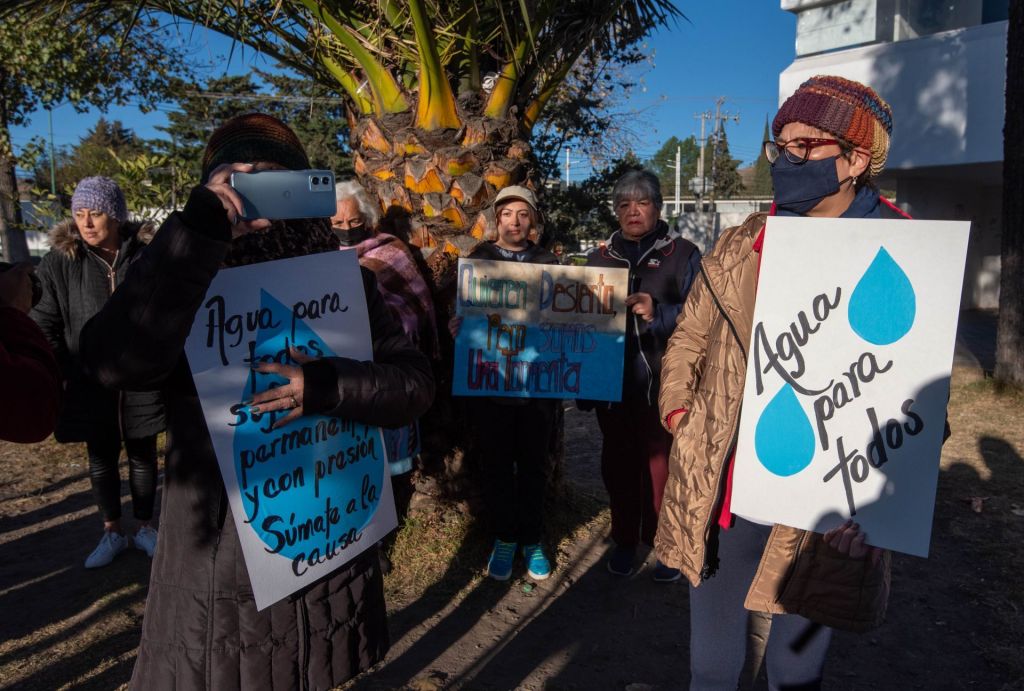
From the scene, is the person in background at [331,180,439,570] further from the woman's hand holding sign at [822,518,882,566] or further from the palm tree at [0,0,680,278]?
the woman's hand holding sign at [822,518,882,566]

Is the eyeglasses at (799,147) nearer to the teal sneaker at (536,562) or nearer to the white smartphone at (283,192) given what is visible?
the white smartphone at (283,192)

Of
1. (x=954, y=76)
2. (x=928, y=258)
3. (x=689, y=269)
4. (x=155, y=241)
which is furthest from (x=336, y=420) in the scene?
(x=954, y=76)

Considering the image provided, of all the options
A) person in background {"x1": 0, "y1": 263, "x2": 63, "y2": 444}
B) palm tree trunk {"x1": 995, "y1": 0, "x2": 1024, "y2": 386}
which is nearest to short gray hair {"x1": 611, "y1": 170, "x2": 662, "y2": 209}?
person in background {"x1": 0, "y1": 263, "x2": 63, "y2": 444}

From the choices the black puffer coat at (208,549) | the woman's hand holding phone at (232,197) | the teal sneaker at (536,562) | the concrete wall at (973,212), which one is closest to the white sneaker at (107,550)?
the teal sneaker at (536,562)

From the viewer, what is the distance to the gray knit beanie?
11.6 ft

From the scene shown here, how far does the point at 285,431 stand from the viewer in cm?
163

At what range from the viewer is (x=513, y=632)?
127 inches

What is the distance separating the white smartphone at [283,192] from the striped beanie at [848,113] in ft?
3.89

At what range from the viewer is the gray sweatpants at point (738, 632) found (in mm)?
1954

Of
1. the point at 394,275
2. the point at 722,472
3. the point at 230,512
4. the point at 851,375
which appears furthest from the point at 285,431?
the point at 394,275

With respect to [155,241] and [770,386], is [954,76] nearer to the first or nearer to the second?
[770,386]

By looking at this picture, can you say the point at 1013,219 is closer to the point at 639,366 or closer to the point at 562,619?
the point at 639,366

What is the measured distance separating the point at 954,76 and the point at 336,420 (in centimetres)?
1416

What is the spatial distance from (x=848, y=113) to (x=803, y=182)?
0.62 ft
